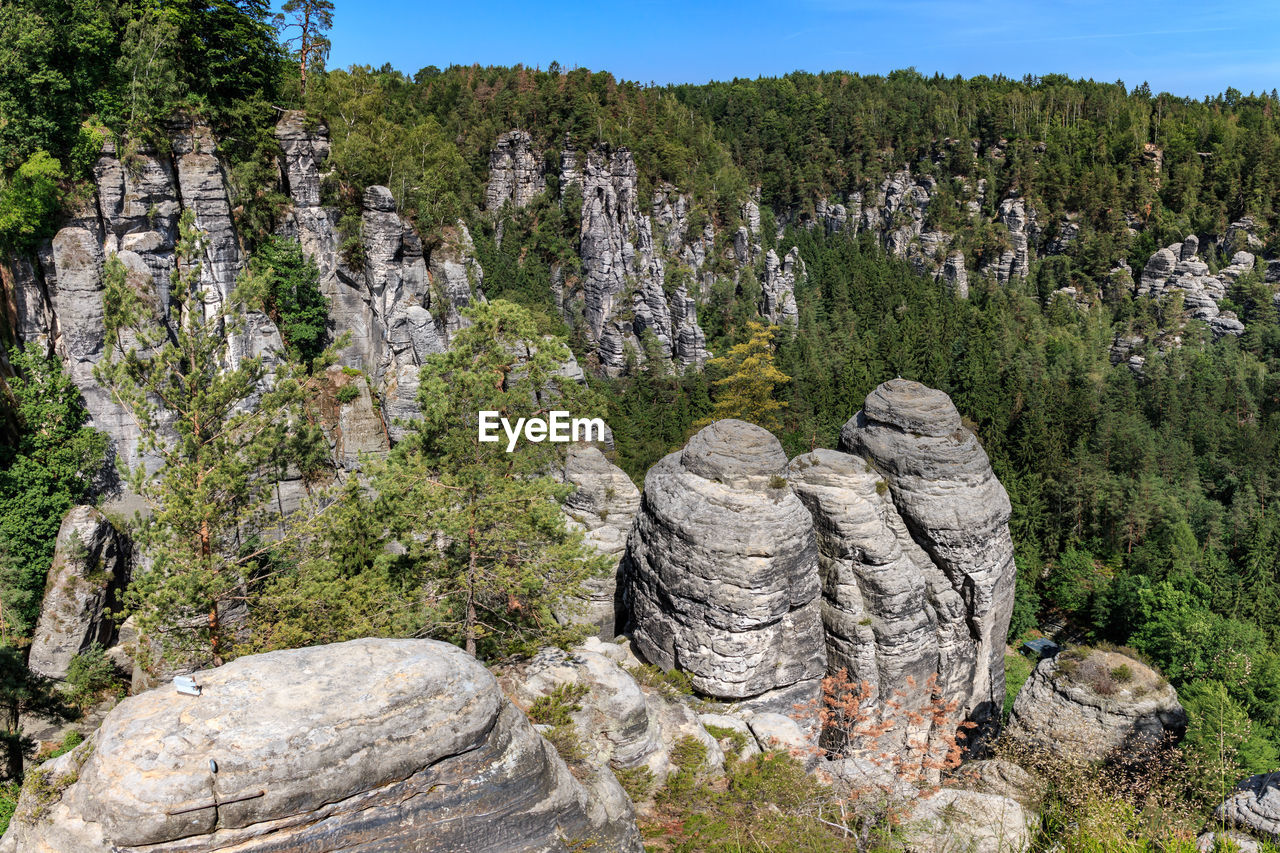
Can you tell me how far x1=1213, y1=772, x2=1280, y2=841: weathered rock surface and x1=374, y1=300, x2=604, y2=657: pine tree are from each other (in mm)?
12854

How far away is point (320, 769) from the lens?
27.2 ft

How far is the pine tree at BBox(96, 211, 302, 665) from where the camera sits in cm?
1372

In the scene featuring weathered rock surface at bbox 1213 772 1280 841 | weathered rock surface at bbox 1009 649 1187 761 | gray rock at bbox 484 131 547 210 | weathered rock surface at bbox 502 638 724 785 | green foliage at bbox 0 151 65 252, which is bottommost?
weathered rock surface at bbox 1009 649 1187 761

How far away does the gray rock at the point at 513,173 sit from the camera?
94.1 m

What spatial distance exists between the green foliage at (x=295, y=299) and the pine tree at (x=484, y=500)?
1890 cm

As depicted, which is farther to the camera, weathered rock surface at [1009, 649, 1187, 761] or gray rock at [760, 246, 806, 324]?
gray rock at [760, 246, 806, 324]

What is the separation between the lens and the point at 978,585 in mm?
24891

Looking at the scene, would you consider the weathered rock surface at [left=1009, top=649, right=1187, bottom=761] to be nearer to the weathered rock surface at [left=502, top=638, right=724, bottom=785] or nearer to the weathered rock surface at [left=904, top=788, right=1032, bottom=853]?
the weathered rock surface at [left=904, top=788, right=1032, bottom=853]

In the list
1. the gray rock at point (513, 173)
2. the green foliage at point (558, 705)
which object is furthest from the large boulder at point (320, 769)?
the gray rock at point (513, 173)

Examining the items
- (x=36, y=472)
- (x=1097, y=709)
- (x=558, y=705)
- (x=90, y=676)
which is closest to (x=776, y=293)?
(x=1097, y=709)

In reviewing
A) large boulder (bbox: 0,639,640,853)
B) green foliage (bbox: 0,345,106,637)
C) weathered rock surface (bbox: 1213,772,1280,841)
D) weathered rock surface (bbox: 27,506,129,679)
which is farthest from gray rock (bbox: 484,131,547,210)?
large boulder (bbox: 0,639,640,853)

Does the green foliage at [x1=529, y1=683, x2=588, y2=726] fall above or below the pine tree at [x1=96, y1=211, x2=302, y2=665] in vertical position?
below

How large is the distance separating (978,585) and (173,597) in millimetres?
22490

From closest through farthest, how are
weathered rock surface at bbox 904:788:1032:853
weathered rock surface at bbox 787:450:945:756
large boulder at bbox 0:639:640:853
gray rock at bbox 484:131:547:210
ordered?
large boulder at bbox 0:639:640:853 → weathered rock surface at bbox 904:788:1032:853 → weathered rock surface at bbox 787:450:945:756 → gray rock at bbox 484:131:547:210
